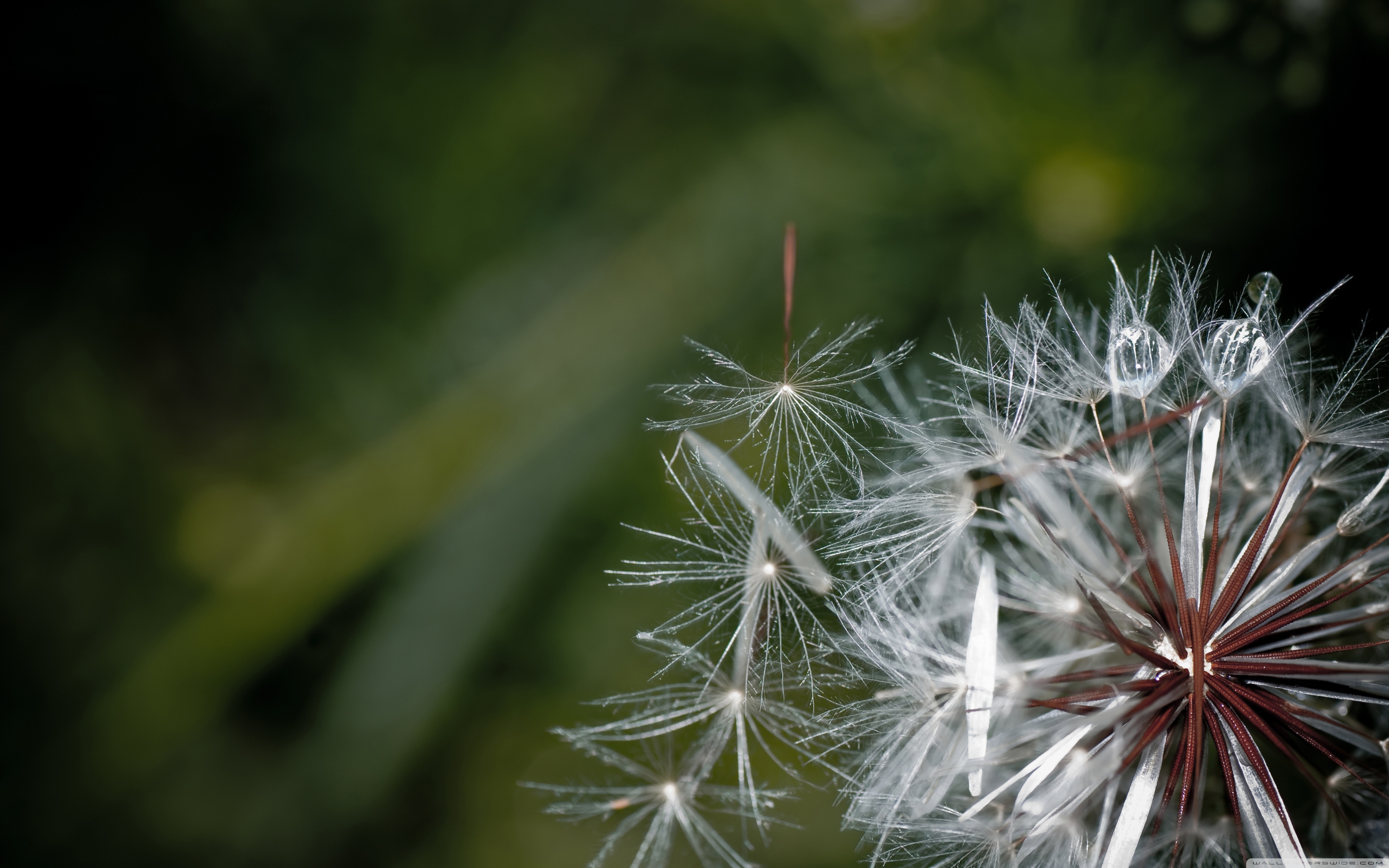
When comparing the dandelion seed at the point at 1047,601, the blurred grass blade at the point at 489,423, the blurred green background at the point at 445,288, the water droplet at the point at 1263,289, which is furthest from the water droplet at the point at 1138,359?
the blurred grass blade at the point at 489,423

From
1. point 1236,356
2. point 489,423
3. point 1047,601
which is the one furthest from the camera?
point 489,423

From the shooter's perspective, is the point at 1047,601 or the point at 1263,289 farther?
the point at 1047,601

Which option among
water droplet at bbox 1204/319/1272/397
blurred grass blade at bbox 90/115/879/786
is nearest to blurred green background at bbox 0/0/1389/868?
blurred grass blade at bbox 90/115/879/786

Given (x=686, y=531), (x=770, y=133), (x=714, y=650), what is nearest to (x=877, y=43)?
(x=770, y=133)

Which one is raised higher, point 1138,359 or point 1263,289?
point 1263,289

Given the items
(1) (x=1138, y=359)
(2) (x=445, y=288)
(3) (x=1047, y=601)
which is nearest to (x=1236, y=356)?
(1) (x=1138, y=359)

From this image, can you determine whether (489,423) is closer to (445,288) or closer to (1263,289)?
(445,288)

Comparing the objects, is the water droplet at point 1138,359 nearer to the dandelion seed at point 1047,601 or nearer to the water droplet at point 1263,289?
the dandelion seed at point 1047,601

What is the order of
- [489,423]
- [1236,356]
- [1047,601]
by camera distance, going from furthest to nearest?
1. [489,423]
2. [1047,601]
3. [1236,356]
